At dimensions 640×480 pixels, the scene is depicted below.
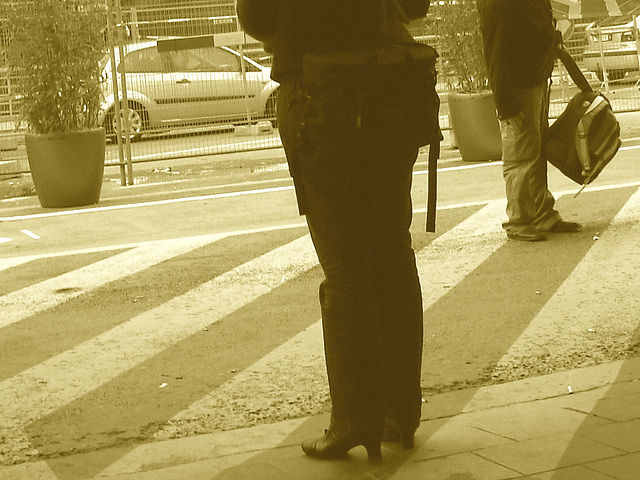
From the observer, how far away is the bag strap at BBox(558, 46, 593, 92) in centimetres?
749

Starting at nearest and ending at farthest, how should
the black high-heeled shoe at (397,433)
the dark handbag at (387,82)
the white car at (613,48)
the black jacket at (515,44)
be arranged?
the dark handbag at (387,82)
the black high-heeled shoe at (397,433)
the black jacket at (515,44)
the white car at (613,48)

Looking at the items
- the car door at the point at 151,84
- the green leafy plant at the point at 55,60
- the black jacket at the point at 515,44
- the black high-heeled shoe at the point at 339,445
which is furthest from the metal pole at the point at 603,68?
the black high-heeled shoe at the point at 339,445

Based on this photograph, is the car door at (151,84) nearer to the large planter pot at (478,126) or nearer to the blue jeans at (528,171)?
the large planter pot at (478,126)

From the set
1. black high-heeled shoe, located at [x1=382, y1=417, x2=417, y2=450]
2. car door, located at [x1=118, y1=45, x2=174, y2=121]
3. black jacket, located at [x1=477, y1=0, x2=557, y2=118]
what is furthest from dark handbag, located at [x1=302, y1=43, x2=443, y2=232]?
car door, located at [x1=118, y1=45, x2=174, y2=121]

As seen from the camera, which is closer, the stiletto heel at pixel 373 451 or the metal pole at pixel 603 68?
the stiletto heel at pixel 373 451

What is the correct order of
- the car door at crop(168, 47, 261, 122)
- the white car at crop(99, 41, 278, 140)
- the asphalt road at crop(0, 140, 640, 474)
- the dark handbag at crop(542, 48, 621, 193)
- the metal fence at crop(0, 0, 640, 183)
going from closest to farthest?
the asphalt road at crop(0, 140, 640, 474)
the dark handbag at crop(542, 48, 621, 193)
the metal fence at crop(0, 0, 640, 183)
the white car at crop(99, 41, 278, 140)
the car door at crop(168, 47, 261, 122)

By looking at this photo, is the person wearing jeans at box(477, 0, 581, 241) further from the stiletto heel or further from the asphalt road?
the stiletto heel

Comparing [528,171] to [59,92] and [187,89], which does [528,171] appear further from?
[187,89]

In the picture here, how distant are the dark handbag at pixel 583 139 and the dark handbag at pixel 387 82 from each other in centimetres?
404

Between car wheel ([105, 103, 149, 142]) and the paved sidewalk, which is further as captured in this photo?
car wheel ([105, 103, 149, 142])

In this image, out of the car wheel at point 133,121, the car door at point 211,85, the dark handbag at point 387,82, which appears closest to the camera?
the dark handbag at point 387,82

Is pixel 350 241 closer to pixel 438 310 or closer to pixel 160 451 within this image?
pixel 160 451

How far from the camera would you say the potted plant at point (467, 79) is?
12.5 meters

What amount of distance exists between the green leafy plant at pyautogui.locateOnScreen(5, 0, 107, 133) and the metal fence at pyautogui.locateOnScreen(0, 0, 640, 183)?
1.36m
